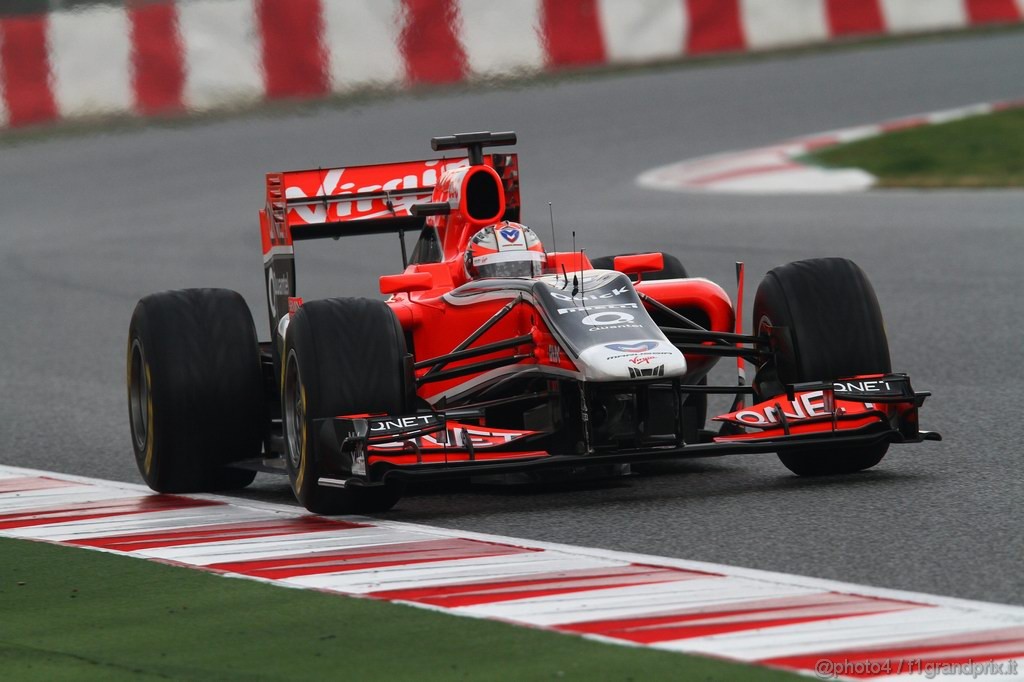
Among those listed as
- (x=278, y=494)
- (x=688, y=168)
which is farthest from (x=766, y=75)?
(x=278, y=494)

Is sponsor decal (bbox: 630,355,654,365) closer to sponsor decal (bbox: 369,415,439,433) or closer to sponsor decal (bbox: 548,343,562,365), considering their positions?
sponsor decal (bbox: 548,343,562,365)

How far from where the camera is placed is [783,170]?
62.5 ft

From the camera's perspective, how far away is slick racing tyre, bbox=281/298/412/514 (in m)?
6.92

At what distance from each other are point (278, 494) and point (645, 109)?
14.7 meters

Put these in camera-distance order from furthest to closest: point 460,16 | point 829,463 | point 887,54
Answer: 1. point 887,54
2. point 460,16
3. point 829,463

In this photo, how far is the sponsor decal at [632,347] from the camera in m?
6.89

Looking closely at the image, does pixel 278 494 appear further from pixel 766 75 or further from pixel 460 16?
pixel 766 75

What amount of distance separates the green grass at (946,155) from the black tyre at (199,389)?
36.4 ft

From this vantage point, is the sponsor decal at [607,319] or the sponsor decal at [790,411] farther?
the sponsor decal at [790,411]

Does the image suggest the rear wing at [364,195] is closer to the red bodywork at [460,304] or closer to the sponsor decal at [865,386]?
the red bodywork at [460,304]

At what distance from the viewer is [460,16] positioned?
58.5 feet

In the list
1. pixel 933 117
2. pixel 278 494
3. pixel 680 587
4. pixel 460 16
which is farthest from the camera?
pixel 933 117

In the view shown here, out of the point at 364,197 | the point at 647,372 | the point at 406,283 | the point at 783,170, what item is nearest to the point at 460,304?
the point at 406,283

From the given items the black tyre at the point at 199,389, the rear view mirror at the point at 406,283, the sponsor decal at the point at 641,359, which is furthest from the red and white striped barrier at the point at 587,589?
the rear view mirror at the point at 406,283
